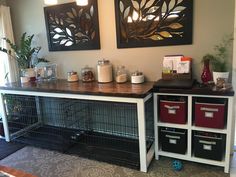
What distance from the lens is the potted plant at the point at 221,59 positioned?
7.16ft

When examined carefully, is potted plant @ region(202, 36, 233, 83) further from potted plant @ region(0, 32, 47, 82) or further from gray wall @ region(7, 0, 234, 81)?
potted plant @ region(0, 32, 47, 82)

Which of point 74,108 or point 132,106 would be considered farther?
point 74,108

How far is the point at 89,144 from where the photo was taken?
293 centimetres

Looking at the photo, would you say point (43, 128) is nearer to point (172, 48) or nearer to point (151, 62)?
point (151, 62)

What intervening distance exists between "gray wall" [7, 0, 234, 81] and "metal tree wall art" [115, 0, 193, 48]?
7cm

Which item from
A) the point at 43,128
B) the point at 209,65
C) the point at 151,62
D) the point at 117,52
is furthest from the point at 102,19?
the point at 43,128

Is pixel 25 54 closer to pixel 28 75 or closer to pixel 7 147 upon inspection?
pixel 28 75

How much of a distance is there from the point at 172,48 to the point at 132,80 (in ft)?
1.99

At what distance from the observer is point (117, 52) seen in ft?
9.21

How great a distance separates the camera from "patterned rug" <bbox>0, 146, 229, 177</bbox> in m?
2.20

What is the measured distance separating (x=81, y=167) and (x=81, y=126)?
92cm

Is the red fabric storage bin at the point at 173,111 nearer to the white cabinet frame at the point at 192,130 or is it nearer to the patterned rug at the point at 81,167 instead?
the white cabinet frame at the point at 192,130

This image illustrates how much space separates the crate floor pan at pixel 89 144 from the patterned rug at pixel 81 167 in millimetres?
101

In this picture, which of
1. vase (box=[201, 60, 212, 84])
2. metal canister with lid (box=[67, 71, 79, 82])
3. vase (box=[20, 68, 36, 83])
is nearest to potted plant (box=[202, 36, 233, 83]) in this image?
vase (box=[201, 60, 212, 84])
